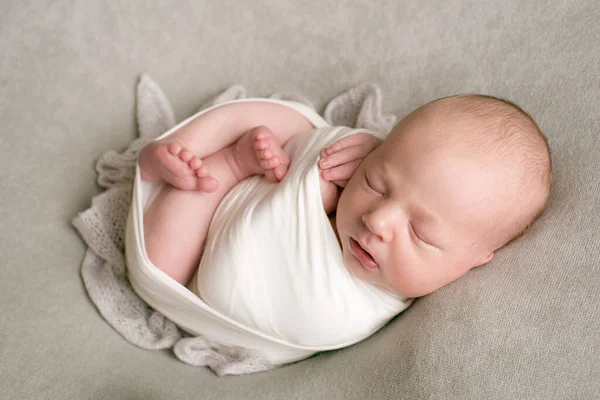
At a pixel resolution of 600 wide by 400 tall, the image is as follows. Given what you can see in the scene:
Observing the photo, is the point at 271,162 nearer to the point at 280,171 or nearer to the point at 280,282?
the point at 280,171

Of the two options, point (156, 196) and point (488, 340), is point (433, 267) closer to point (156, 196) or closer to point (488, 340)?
point (488, 340)

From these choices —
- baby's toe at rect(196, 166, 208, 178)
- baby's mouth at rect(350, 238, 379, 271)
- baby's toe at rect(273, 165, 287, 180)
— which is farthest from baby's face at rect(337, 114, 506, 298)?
baby's toe at rect(196, 166, 208, 178)

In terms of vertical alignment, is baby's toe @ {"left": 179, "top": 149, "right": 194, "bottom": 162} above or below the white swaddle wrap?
above

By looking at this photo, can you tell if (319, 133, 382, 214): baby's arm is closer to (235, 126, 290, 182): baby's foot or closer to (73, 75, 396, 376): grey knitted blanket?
(235, 126, 290, 182): baby's foot

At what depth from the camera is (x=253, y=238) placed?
3.54ft

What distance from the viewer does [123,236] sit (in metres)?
1.29

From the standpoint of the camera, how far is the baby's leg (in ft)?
3.62

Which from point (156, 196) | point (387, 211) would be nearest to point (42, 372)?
point (156, 196)

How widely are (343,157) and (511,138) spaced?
31 centimetres

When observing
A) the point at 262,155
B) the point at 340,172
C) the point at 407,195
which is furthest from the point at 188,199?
the point at 407,195

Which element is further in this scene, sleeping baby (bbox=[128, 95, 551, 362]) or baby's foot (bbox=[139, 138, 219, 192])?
baby's foot (bbox=[139, 138, 219, 192])

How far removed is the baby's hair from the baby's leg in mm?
341

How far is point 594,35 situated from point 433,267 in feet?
2.03

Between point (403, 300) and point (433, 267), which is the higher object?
point (433, 267)
